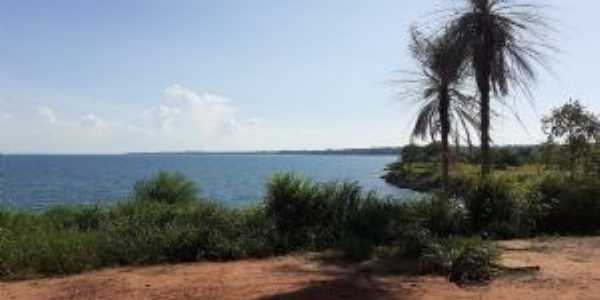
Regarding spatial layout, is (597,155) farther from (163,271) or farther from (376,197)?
(163,271)

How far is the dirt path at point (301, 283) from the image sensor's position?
841 cm

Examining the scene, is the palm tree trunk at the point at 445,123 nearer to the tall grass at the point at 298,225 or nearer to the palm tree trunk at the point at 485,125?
the palm tree trunk at the point at 485,125

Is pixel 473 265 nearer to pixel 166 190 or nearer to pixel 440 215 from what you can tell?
pixel 440 215

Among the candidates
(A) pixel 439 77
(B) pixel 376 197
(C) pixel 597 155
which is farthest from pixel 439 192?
(C) pixel 597 155

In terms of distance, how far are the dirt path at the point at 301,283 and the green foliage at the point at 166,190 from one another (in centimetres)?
649

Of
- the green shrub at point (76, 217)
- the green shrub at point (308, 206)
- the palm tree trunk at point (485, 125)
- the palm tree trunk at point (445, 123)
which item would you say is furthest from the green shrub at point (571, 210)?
the green shrub at point (76, 217)

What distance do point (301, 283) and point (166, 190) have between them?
879cm

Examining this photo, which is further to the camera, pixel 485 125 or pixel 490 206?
pixel 485 125

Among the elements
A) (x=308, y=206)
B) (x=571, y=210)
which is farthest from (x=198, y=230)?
(x=571, y=210)

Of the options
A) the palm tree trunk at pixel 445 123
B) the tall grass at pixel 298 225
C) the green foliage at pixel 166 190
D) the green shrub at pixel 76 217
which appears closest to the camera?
the tall grass at pixel 298 225

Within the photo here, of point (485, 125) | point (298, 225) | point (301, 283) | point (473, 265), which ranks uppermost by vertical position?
point (485, 125)

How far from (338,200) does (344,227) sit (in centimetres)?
80

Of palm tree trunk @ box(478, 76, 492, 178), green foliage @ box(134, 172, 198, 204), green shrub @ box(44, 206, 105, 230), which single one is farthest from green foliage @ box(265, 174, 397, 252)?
green foliage @ box(134, 172, 198, 204)

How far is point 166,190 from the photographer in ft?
56.5
